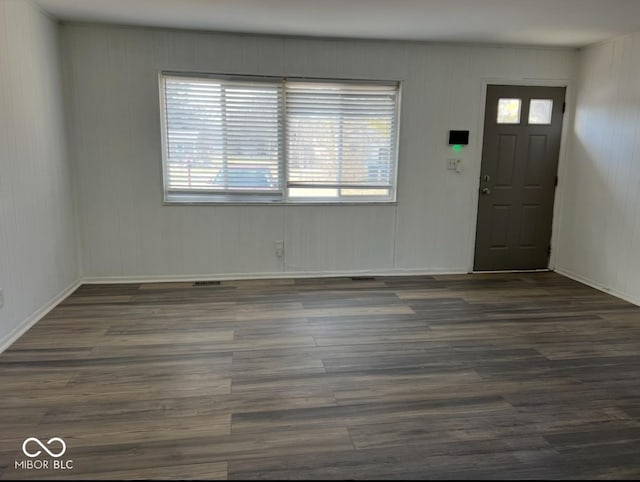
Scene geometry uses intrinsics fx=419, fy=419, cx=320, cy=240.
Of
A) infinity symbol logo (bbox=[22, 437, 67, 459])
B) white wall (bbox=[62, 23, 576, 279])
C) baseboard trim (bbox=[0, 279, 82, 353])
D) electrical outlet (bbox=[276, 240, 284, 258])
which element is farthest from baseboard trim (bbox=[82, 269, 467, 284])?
infinity symbol logo (bbox=[22, 437, 67, 459])

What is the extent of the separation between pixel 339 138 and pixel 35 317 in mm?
3357

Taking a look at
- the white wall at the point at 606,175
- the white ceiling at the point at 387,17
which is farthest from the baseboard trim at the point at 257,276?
the white ceiling at the point at 387,17

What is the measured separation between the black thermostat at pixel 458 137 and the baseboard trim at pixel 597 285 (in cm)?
205

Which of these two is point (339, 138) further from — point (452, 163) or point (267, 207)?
point (452, 163)

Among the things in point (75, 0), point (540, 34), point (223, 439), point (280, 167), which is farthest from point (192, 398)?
point (540, 34)

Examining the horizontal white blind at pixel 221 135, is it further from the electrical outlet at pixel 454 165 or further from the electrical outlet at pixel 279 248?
the electrical outlet at pixel 454 165

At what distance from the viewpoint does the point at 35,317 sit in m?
3.46

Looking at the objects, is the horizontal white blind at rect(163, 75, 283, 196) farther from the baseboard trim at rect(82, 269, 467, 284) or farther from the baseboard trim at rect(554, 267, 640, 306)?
the baseboard trim at rect(554, 267, 640, 306)

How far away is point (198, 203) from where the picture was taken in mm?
4539

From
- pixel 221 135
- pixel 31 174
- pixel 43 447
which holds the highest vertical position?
pixel 221 135

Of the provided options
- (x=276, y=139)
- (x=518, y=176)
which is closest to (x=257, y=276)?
(x=276, y=139)

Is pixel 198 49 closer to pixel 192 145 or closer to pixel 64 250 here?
pixel 192 145

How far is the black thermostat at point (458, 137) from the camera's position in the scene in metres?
4.80

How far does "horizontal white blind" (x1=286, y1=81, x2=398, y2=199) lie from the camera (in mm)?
4582
